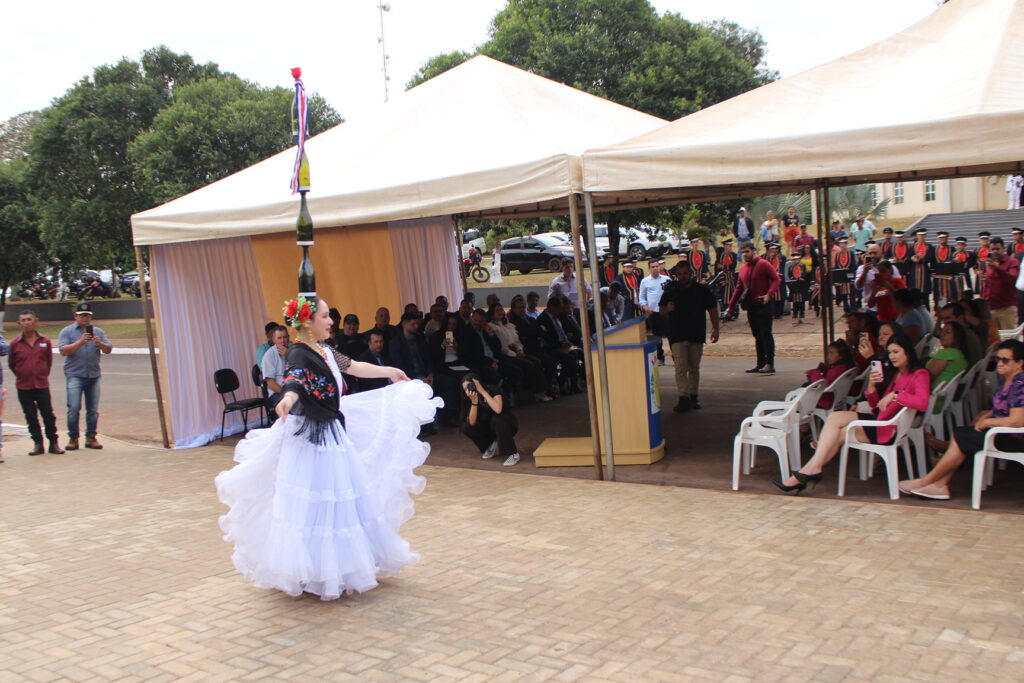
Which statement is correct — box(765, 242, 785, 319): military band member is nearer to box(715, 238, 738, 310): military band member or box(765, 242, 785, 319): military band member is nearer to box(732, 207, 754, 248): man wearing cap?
box(715, 238, 738, 310): military band member

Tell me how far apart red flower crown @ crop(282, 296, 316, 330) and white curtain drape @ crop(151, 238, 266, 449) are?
21.0 ft

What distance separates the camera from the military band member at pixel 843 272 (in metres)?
18.9

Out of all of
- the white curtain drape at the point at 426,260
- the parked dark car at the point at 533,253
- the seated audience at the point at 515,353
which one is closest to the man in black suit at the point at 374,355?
the seated audience at the point at 515,353

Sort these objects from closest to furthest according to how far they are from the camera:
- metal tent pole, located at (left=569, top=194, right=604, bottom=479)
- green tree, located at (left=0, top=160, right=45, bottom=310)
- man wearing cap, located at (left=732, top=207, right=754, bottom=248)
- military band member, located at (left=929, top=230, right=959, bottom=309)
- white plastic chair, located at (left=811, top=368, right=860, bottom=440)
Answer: metal tent pole, located at (left=569, top=194, right=604, bottom=479) < white plastic chair, located at (left=811, top=368, right=860, bottom=440) < military band member, located at (left=929, top=230, right=959, bottom=309) < man wearing cap, located at (left=732, top=207, right=754, bottom=248) < green tree, located at (left=0, top=160, right=45, bottom=310)

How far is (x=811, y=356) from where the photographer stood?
15188mm

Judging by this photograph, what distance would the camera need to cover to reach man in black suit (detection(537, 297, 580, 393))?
42.4 feet

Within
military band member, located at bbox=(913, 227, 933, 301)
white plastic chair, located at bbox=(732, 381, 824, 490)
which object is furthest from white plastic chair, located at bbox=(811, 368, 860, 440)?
military band member, located at bbox=(913, 227, 933, 301)

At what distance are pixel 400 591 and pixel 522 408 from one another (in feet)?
21.5

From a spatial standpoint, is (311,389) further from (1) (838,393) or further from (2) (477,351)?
(2) (477,351)

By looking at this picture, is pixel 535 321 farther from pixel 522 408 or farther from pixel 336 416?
pixel 336 416

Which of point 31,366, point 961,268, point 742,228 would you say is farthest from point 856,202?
point 31,366

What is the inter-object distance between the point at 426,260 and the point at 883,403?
8.91 metres

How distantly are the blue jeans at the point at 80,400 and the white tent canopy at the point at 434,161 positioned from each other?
2.11 metres

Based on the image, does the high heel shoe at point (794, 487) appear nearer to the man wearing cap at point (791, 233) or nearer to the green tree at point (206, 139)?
the man wearing cap at point (791, 233)
